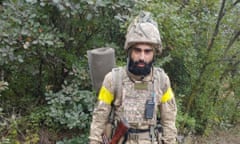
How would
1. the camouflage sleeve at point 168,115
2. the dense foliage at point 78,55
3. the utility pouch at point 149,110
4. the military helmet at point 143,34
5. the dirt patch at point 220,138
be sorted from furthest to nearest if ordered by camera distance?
the dirt patch at point 220,138
the dense foliage at point 78,55
the camouflage sleeve at point 168,115
the utility pouch at point 149,110
the military helmet at point 143,34

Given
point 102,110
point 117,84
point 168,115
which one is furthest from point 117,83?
point 168,115

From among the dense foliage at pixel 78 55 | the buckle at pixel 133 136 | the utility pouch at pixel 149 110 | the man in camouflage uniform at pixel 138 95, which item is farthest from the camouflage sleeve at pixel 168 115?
the dense foliage at pixel 78 55

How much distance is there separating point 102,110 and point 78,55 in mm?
1692

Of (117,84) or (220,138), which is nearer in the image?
(117,84)

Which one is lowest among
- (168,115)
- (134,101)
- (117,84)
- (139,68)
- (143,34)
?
(168,115)

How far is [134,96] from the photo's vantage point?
290 cm

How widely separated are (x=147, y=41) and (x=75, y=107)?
144 centimetres

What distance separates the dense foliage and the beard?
1.15m

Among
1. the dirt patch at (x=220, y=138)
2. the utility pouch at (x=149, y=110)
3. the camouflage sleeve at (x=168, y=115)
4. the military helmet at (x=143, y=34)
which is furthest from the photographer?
the dirt patch at (x=220, y=138)

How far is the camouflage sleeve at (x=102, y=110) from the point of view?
2.92 meters

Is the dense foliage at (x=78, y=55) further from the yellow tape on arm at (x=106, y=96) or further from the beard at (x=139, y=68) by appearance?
the beard at (x=139, y=68)

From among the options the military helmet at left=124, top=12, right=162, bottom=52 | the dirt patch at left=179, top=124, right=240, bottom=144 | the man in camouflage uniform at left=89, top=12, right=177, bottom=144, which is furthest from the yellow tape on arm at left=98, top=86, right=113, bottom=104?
the dirt patch at left=179, top=124, right=240, bottom=144

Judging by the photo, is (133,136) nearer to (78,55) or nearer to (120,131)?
(120,131)

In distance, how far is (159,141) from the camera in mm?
3002
